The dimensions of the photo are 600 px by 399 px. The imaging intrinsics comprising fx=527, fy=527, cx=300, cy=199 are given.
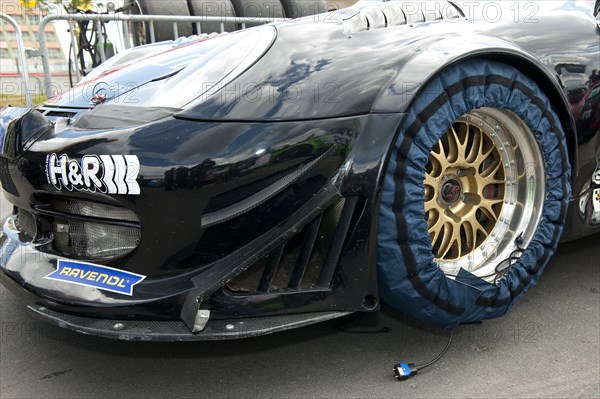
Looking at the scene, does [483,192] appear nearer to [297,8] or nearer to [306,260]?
[306,260]

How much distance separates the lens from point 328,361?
2.15m

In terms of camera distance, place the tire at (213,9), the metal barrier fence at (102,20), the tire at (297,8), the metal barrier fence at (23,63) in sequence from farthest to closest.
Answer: the tire at (297,8) → the tire at (213,9) → the metal barrier fence at (23,63) → the metal barrier fence at (102,20)

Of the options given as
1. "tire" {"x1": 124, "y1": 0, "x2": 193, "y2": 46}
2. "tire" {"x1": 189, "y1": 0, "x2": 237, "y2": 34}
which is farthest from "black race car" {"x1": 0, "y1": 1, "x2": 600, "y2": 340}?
"tire" {"x1": 189, "y1": 0, "x2": 237, "y2": 34}

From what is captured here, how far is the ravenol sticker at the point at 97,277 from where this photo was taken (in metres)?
1.78

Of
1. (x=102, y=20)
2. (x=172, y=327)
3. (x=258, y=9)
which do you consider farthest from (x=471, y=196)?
(x=258, y=9)

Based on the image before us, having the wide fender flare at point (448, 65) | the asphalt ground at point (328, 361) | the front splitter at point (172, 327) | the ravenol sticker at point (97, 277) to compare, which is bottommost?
the asphalt ground at point (328, 361)

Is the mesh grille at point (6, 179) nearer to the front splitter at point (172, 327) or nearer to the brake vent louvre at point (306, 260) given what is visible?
the front splitter at point (172, 327)

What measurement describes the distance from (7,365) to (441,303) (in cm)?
175

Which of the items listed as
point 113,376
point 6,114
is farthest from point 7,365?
point 6,114

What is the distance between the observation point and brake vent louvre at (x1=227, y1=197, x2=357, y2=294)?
176 cm

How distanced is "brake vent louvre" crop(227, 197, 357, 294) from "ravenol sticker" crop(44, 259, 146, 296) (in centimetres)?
34

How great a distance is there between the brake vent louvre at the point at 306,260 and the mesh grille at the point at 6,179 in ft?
3.28

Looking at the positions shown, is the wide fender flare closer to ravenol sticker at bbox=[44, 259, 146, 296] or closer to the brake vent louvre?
the brake vent louvre

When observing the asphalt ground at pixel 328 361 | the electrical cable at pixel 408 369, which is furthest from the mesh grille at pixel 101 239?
the electrical cable at pixel 408 369
